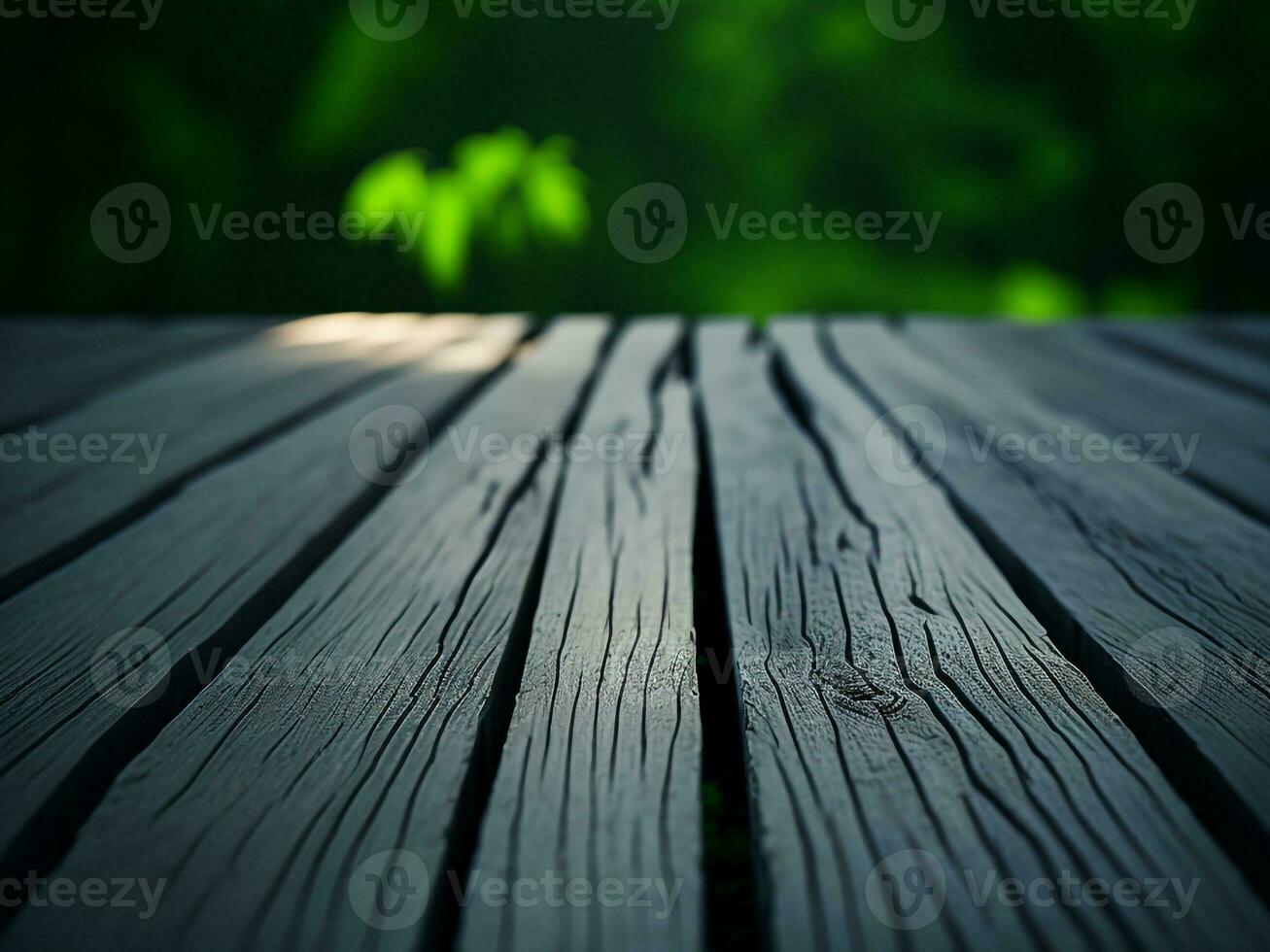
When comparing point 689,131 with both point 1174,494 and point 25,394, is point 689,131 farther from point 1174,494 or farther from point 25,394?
point 1174,494

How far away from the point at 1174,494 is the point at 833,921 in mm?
971

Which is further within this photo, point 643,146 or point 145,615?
point 643,146

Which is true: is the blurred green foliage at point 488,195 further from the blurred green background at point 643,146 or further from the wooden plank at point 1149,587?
the wooden plank at point 1149,587

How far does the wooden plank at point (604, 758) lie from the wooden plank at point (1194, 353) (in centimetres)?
146

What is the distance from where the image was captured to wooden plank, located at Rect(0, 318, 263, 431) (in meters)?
1.95

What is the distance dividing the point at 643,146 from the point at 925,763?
3090 millimetres

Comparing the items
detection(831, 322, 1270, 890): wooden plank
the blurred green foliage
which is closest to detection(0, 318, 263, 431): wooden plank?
the blurred green foliage

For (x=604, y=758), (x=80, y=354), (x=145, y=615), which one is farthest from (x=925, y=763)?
(x=80, y=354)

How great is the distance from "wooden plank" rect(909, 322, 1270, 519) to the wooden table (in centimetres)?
2

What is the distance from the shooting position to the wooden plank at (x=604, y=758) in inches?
20.6

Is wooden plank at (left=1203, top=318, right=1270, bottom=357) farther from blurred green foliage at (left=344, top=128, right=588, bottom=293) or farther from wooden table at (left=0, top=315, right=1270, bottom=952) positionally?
blurred green foliage at (left=344, top=128, right=588, bottom=293)

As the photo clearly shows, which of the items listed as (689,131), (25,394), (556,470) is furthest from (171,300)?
(556,470)

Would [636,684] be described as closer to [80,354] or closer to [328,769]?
[328,769]

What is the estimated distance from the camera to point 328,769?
656mm
